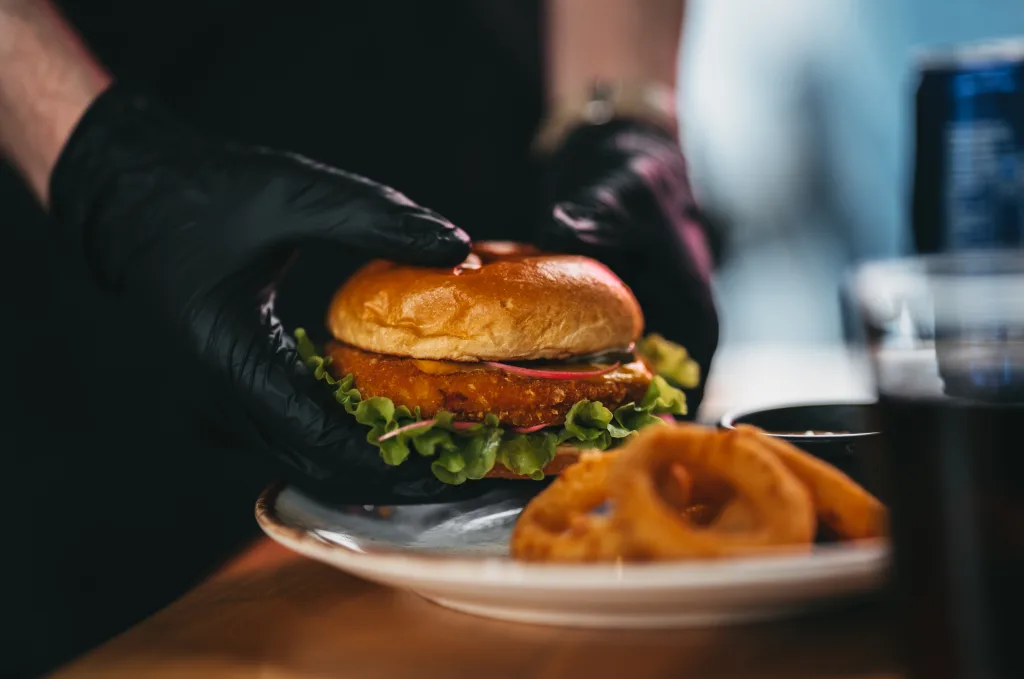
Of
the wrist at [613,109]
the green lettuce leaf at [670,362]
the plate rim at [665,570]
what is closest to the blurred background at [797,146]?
the wrist at [613,109]

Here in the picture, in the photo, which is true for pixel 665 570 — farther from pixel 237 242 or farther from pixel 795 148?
pixel 795 148

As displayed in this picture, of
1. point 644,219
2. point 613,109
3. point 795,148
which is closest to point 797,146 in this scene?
point 795,148

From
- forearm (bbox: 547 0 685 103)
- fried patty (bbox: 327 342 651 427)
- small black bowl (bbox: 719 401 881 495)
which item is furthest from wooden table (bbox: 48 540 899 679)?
forearm (bbox: 547 0 685 103)

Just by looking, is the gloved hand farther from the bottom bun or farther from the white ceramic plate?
the white ceramic plate

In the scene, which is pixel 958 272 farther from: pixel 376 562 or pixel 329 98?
pixel 329 98

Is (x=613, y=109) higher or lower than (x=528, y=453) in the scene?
higher

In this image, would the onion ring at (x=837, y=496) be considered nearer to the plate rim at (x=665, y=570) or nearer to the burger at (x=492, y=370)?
the plate rim at (x=665, y=570)
